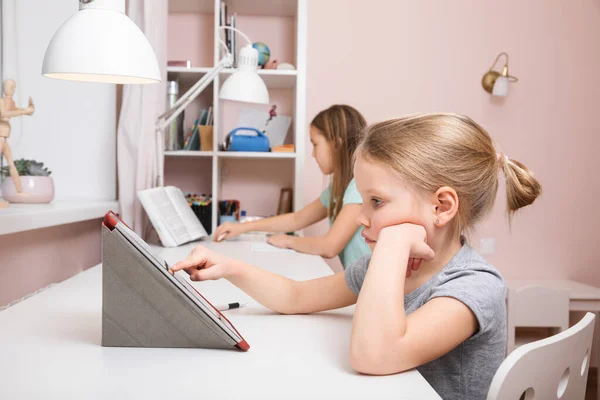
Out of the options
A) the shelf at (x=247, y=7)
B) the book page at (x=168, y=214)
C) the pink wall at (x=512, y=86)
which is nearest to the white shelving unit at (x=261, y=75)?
the shelf at (x=247, y=7)

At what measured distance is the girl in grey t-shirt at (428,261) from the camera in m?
0.78

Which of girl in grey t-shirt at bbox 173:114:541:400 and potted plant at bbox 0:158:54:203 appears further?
potted plant at bbox 0:158:54:203

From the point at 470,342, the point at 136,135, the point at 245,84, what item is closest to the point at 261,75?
the point at 245,84

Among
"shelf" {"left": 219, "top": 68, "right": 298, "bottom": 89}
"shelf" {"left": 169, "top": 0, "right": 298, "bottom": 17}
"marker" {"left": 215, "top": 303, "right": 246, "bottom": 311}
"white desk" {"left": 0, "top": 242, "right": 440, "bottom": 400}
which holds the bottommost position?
"marker" {"left": 215, "top": 303, "right": 246, "bottom": 311}

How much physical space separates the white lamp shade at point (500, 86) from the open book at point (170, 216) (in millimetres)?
1652

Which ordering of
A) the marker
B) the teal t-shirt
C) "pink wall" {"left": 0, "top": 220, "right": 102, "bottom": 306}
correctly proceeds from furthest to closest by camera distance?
the teal t-shirt
"pink wall" {"left": 0, "top": 220, "right": 102, "bottom": 306}
the marker

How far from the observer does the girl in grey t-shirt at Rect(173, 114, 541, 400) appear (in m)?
0.78

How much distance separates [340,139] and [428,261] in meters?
1.21

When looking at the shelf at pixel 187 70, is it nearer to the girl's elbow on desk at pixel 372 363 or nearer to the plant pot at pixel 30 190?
the plant pot at pixel 30 190

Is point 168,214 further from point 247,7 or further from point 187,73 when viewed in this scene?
point 247,7

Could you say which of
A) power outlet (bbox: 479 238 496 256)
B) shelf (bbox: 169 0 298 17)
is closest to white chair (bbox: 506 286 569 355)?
power outlet (bbox: 479 238 496 256)

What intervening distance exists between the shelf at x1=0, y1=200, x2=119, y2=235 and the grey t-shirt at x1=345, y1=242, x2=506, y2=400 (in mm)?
848

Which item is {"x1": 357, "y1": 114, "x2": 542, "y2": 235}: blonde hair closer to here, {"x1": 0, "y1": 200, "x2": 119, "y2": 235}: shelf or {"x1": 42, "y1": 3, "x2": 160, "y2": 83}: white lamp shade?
{"x1": 42, "y1": 3, "x2": 160, "y2": 83}: white lamp shade

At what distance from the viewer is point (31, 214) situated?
1383mm
